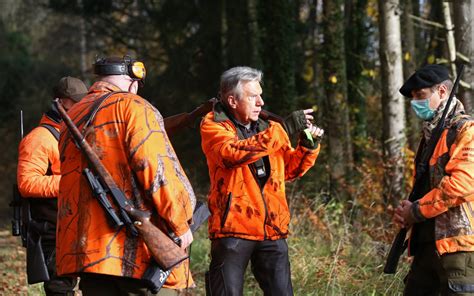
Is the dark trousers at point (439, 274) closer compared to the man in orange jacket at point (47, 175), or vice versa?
the dark trousers at point (439, 274)

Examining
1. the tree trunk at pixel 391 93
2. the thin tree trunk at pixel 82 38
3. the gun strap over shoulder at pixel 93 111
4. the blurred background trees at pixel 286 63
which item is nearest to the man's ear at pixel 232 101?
the gun strap over shoulder at pixel 93 111

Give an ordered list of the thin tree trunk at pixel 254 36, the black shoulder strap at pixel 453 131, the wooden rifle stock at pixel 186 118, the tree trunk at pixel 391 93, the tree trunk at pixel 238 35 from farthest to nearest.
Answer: the tree trunk at pixel 238 35, the thin tree trunk at pixel 254 36, the tree trunk at pixel 391 93, the wooden rifle stock at pixel 186 118, the black shoulder strap at pixel 453 131

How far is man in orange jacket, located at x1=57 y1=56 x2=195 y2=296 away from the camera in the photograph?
4.88 m

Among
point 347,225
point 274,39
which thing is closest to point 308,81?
point 274,39

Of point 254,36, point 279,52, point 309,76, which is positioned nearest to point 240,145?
point 279,52

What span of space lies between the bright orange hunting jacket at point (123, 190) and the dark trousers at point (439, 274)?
1780mm

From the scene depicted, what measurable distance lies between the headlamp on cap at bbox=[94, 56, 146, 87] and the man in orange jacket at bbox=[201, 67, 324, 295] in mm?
1171

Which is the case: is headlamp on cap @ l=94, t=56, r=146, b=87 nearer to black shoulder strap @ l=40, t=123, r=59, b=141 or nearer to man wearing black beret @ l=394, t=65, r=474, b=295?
man wearing black beret @ l=394, t=65, r=474, b=295

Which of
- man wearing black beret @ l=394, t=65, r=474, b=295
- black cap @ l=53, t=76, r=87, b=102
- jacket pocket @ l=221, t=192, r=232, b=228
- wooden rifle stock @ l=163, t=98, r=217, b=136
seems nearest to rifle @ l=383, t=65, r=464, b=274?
man wearing black beret @ l=394, t=65, r=474, b=295

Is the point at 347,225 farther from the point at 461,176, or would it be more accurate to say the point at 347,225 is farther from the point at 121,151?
the point at 121,151

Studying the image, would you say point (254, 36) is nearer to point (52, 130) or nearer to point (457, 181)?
point (52, 130)

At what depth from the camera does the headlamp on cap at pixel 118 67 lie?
5234 millimetres

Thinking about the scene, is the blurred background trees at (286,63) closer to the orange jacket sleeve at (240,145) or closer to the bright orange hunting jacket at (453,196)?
the orange jacket sleeve at (240,145)

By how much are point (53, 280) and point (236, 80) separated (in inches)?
91.3
